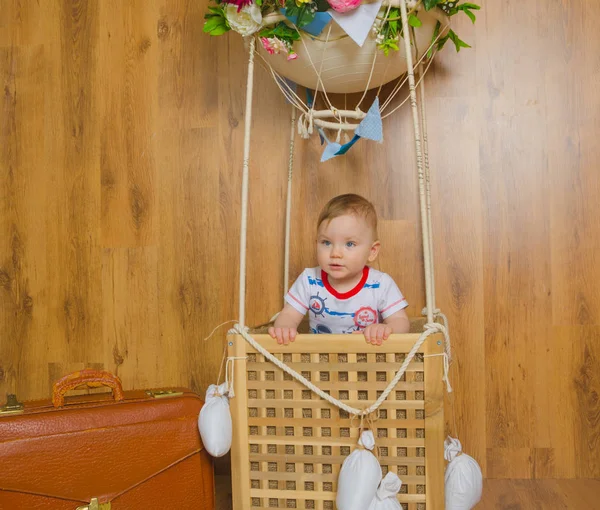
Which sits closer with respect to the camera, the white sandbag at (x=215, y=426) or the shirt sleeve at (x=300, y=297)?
the white sandbag at (x=215, y=426)

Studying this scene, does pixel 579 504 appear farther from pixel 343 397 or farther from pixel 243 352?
pixel 243 352

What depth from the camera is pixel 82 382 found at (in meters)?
1.29

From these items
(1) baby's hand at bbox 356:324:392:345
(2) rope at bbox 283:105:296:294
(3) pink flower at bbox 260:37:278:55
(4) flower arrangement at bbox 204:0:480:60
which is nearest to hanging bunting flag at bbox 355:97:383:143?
(4) flower arrangement at bbox 204:0:480:60

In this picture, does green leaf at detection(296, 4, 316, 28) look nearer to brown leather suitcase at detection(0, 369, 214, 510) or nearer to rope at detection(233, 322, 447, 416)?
rope at detection(233, 322, 447, 416)

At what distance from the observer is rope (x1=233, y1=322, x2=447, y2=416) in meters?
1.19

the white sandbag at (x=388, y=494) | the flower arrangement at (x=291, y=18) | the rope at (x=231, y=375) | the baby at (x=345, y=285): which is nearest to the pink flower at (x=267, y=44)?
the flower arrangement at (x=291, y=18)

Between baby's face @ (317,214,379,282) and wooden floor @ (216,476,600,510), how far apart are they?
24.5 inches

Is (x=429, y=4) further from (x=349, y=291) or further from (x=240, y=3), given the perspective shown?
(x=349, y=291)

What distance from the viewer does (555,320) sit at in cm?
166

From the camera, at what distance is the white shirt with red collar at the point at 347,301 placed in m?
1.46

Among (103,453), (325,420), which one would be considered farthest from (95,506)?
(325,420)

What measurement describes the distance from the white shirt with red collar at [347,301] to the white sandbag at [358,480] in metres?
0.35

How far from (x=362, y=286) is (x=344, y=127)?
1.19ft

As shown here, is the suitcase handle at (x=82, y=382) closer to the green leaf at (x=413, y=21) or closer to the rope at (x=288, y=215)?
the rope at (x=288, y=215)
